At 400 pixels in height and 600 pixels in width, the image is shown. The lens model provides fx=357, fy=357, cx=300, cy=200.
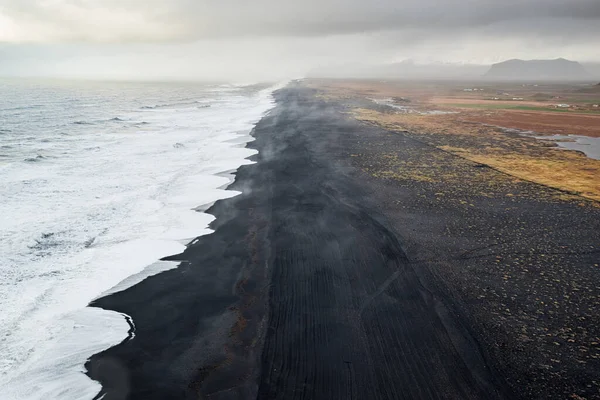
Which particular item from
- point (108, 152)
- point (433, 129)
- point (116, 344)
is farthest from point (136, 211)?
point (433, 129)

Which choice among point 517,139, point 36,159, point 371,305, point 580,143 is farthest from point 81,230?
point 580,143

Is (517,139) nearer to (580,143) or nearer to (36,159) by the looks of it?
(580,143)

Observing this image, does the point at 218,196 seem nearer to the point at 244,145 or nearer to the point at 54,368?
the point at 54,368

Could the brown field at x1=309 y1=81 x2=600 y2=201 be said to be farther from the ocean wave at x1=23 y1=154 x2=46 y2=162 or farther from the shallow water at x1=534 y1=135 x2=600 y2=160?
the ocean wave at x1=23 y1=154 x2=46 y2=162

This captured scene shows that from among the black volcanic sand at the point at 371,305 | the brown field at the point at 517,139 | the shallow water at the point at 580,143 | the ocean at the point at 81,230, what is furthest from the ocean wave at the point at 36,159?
the shallow water at the point at 580,143

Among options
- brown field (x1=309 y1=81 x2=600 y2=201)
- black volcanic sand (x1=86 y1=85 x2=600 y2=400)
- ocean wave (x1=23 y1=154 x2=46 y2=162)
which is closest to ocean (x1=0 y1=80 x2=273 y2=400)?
ocean wave (x1=23 y1=154 x2=46 y2=162)

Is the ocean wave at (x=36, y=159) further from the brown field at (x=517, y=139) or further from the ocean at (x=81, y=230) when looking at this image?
the brown field at (x=517, y=139)

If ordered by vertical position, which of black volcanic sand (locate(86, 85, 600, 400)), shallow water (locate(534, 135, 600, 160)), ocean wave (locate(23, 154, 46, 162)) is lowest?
black volcanic sand (locate(86, 85, 600, 400))
